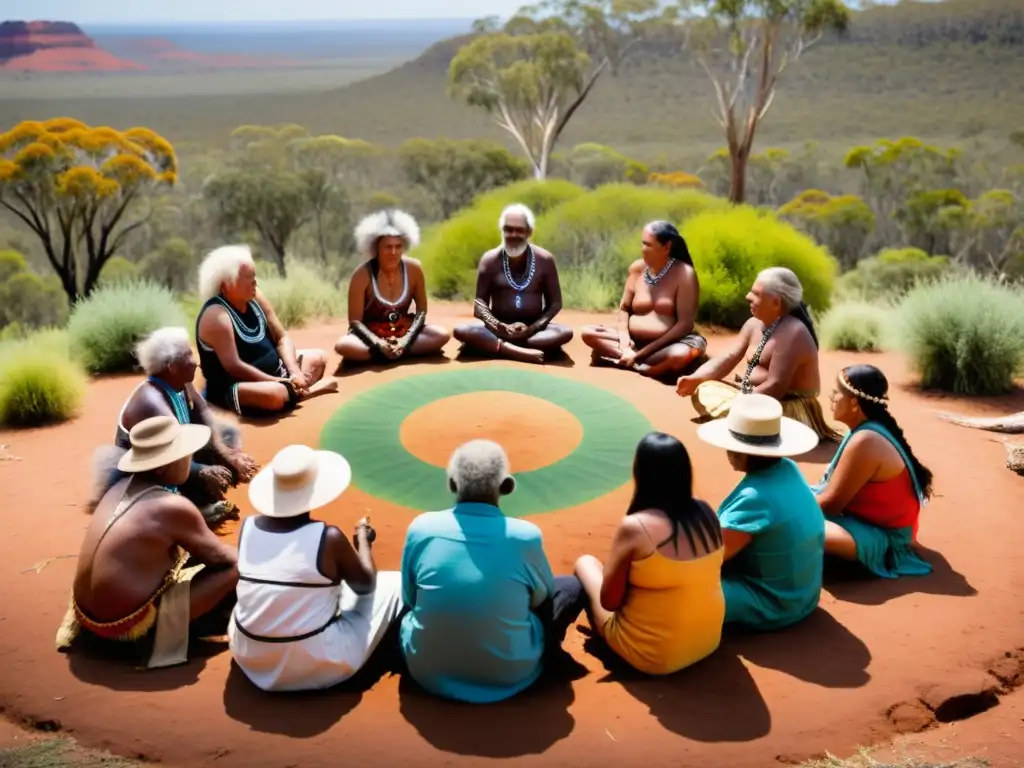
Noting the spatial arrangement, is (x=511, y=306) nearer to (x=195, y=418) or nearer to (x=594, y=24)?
(x=195, y=418)

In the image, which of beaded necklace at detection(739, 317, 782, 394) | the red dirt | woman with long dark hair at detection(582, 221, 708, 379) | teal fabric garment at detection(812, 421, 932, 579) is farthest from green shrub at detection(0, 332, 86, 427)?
teal fabric garment at detection(812, 421, 932, 579)

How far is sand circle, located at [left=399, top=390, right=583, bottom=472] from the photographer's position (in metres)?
5.68

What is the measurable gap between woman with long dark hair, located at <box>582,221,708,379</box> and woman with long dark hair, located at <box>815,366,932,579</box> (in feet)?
8.71

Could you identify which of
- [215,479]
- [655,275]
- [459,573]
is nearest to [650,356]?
[655,275]

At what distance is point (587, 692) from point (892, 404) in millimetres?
4507

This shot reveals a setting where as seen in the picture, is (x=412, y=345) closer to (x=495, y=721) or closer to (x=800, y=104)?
(x=495, y=721)

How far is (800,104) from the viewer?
43.1 meters

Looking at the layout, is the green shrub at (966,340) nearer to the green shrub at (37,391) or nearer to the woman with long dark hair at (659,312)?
the woman with long dark hair at (659,312)

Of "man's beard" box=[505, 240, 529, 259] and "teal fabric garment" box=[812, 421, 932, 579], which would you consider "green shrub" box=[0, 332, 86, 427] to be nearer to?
"man's beard" box=[505, 240, 529, 259]

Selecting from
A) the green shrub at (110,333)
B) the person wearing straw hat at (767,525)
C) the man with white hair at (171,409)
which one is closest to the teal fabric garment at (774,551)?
the person wearing straw hat at (767,525)

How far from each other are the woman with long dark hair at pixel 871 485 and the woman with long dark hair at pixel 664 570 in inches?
41.5

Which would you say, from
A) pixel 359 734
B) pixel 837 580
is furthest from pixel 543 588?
pixel 837 580

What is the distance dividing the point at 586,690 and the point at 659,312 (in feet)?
13.5

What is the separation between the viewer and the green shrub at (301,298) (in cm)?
1020
